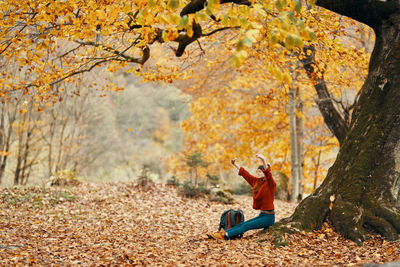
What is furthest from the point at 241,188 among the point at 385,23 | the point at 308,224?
the point at 385,23

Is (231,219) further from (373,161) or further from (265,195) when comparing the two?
(373,161)

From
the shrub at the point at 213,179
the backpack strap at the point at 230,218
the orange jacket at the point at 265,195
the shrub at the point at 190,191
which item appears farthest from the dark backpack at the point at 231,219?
the shrub at the point at 213,179

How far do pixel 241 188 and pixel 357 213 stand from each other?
10.2m

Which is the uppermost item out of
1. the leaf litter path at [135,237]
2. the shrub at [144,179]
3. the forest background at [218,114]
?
the forest background at [218,114]

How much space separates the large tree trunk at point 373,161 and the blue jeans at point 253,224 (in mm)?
249

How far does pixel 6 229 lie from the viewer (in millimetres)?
6906

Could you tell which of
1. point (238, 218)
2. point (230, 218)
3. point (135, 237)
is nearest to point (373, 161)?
point (238, 218)

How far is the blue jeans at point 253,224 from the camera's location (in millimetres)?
5953

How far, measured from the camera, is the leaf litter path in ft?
15.9

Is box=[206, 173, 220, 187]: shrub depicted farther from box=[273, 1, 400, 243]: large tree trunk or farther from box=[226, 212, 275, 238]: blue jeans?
box=[273, 1, 400, 243]: large tree trunk

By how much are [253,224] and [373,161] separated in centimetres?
220

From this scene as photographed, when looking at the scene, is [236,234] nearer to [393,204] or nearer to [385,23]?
[393,204]

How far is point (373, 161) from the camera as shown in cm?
564

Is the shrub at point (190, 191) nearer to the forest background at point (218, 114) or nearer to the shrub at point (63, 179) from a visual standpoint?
the forest background at point (218, 114)
